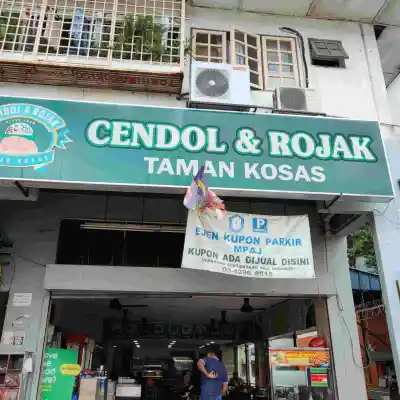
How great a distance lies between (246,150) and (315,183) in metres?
1.07

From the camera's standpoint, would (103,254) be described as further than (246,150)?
Yes

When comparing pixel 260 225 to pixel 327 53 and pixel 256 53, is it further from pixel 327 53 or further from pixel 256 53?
pixel 327 53

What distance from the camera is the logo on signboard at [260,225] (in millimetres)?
6186

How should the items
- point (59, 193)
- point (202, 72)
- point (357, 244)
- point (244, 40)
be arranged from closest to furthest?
point (202, 72)
point (59, 193)
point (244, 40)
point (357, 244)

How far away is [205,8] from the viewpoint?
26.3ft

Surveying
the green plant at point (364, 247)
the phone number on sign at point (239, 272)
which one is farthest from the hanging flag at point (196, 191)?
the green plant at point (364, 247)

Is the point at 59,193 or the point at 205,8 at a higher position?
the point at 205,8

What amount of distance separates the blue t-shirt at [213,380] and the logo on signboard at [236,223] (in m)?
3.36

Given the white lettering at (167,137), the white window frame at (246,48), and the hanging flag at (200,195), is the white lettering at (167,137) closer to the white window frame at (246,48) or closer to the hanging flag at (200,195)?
the hanging flag at (200,195)

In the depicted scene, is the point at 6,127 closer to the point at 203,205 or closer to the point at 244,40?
the point at 203,205

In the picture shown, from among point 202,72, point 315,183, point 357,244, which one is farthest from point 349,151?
point 357,244

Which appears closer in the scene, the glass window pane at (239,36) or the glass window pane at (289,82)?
the glass window pane at (289,82)

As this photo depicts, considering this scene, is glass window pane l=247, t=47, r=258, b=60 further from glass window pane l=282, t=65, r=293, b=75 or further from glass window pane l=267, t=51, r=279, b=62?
glass window pane l=282, t=65, r=293, b=75

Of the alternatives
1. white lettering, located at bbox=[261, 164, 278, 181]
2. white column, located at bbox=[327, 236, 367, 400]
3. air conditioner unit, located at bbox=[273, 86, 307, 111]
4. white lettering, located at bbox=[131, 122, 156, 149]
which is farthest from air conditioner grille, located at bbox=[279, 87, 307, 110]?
white column, located at bbox=[327, 236, 367, 400]
